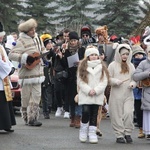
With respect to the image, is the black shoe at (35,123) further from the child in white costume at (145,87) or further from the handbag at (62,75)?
the child in white costume at (145,87)

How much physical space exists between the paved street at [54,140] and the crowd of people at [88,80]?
0.63ft

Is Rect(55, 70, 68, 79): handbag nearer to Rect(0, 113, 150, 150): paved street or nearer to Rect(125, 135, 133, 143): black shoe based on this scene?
Rect(0, 113, 150, 150): paved street

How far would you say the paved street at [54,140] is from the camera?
30.3 ft

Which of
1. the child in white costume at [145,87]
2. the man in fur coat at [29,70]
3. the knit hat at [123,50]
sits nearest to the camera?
the child in white costume at [145,87]

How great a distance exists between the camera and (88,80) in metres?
9.75

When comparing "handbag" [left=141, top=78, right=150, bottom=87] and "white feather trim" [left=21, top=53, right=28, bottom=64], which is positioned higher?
"white feather trim" [left=21, top=53, right=28, bottom=64]

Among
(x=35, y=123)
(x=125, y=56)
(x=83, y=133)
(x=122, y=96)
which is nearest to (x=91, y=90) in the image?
(x=122, y=96)

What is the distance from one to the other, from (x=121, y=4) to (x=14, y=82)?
2817cm

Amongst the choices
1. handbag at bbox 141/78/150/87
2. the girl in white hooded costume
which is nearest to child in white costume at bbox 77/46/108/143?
the girl in white hooded costume

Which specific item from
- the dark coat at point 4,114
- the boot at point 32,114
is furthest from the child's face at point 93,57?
the boot at point 32,114

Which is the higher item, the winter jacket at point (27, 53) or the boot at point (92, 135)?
the winter jacket at point (27, 53)

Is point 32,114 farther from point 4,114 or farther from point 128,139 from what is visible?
point 128,139

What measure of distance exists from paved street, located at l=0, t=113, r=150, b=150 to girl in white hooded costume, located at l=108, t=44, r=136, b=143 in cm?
26

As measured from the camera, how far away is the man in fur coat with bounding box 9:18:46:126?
1159cm
